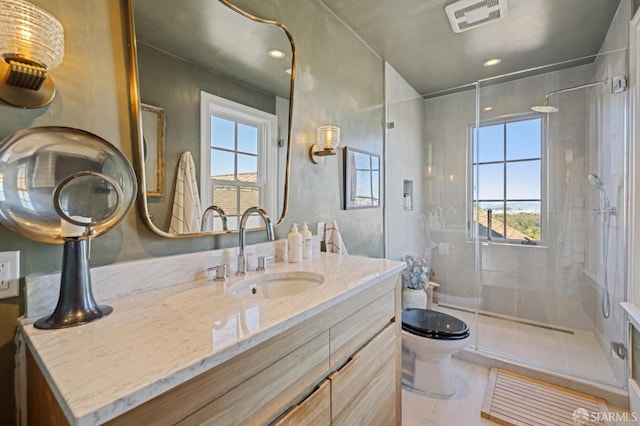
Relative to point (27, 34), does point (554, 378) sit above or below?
below

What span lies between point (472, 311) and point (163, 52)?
135 inches

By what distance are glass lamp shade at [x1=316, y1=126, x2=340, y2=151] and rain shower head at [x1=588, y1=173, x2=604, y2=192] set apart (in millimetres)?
2239

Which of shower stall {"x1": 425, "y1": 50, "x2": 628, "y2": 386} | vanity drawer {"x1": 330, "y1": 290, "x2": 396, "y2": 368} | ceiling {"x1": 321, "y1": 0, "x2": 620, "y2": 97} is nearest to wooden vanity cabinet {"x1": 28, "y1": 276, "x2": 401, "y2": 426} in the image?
vanity drawer {"x1": 330, "y1": 290, "x2": 396, "y2": 368}

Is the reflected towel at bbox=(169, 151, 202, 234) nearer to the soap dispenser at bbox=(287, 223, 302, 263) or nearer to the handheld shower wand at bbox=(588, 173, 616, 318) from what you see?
the soap dispenser at bbox=(287, 223, 302, 263)

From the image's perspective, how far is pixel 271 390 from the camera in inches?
30.5

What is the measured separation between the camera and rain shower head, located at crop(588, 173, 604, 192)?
2.36 metres

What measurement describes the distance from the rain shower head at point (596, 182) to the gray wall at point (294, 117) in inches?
70.4

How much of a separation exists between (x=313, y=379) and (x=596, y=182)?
2.90 metres

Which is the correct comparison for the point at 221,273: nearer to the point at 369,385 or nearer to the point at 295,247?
the point at 295,247

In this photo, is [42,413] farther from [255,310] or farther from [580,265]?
[580,265]

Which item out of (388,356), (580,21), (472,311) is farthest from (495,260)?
(388,356)

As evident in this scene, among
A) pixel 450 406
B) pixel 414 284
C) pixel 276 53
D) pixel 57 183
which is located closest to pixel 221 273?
pixel 57 183

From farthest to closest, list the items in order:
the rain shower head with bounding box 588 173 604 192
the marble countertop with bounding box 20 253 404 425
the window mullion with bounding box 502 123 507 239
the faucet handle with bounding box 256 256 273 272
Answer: the window mullion with bounding box 502 123 507 239
the rain shower head with bounding box 588 173 604 192
the faucet handle with bounding box 256 256 273 272
the marble countertop with bounding box 20 253 404 425

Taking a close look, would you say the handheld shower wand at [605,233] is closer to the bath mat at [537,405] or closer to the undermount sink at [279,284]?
the bath mat at [537,405]
